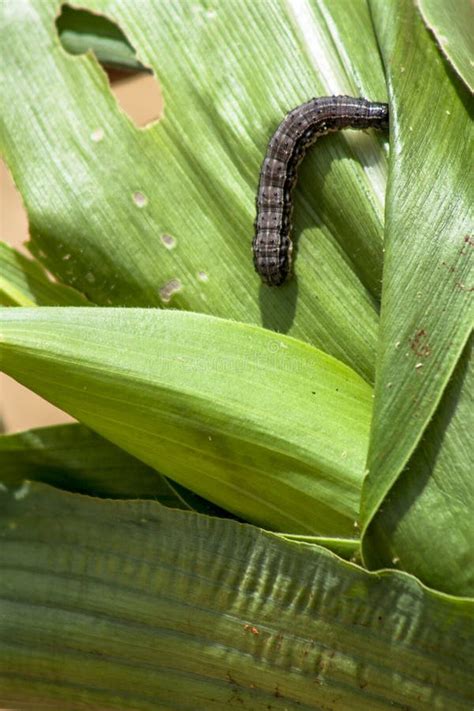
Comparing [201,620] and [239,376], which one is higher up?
[239,376]

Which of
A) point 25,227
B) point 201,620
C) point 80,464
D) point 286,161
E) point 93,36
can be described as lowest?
point 201,620

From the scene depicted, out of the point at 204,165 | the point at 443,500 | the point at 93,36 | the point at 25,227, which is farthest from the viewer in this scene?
the point at 25,227

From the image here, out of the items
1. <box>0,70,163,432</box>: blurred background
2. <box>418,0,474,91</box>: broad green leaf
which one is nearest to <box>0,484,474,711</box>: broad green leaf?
<box>418,0,474,91</box>: broad green leaf

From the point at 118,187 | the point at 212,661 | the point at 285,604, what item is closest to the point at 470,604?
the point at 285,604

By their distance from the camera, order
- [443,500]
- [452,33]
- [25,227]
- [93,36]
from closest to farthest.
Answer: [443,500] → [452,33] → [93,36] → [25,227]

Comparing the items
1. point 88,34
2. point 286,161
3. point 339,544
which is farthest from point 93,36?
point 339,544

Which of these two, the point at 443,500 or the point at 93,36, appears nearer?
the point at 443,500

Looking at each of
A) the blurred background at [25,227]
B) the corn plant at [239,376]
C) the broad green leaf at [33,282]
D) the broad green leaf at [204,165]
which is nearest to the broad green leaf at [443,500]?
the corn plant at [239,376]

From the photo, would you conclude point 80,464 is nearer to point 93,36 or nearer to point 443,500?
point 443,500
